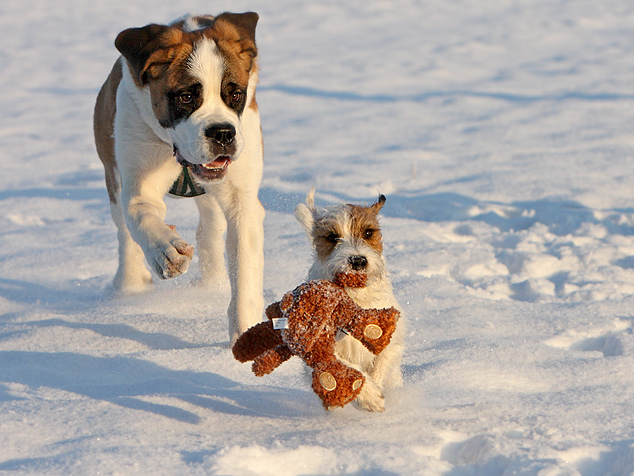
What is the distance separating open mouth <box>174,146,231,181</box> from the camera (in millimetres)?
3859

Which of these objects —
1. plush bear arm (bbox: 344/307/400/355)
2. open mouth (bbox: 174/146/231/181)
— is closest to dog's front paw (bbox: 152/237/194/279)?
open mouth (bbox: 174/146/231/181)

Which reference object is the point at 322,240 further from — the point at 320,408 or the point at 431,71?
the point at 431,71

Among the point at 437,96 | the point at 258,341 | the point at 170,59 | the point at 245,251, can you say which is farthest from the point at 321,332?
the point at 437,96

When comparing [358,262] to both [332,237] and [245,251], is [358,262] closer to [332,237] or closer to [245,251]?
[332,237]

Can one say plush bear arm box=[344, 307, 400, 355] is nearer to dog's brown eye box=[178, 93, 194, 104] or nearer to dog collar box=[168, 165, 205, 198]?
dog's brown eye box=[178, 93, 194, 104]

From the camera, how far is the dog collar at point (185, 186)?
4.31 meters

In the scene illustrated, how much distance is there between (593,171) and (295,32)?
360 inches

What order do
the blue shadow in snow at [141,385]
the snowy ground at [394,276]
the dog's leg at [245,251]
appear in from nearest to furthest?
the snowy ground at [394,276] → the blue shadow in snow at [141,385] → the dog's leg at [245,251]

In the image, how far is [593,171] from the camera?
782cm

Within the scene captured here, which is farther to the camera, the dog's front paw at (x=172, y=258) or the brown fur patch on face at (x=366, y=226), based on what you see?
the dog's front paw at (x=172, y=258)

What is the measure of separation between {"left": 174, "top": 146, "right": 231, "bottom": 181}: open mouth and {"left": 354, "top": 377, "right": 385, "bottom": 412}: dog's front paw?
4.68ft

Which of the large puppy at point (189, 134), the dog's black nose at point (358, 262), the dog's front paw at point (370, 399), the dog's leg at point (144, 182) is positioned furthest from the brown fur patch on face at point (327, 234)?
the dog's leg at point (144, 182)

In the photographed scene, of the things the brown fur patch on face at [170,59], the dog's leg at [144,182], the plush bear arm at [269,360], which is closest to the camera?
the plush bear arm at [269,360]

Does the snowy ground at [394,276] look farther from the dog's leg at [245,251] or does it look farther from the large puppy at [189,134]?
the large puppy at [189,134]
